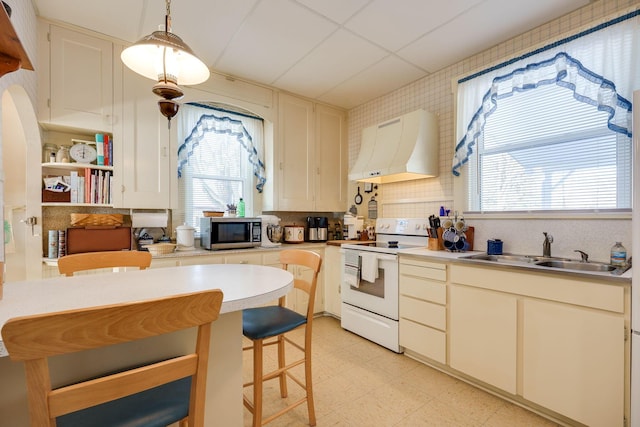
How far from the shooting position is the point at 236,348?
1236 millimetres

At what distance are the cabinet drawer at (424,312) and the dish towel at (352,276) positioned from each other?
505mm

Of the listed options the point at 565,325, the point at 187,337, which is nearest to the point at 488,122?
the point at 565,325

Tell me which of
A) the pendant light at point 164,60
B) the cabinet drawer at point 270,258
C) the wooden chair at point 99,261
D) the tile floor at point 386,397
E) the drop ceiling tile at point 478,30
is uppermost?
the drop ceiling tile at point 478,30

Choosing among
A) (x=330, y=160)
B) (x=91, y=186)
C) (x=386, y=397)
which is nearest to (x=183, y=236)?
(x=91, y=186)

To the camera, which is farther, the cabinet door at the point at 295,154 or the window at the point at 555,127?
the cabinet door at the point at 295,154

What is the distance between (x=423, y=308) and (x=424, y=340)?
0.85ft

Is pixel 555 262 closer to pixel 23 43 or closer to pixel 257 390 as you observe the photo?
pixel 257 390

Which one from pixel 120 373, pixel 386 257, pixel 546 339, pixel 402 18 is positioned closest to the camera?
pixel 120 373

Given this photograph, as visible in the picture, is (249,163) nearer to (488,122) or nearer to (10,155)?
(10,155)

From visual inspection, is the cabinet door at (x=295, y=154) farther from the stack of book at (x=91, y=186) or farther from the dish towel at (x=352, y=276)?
the stack of book at (x=91, y=186)

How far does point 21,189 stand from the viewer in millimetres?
2557

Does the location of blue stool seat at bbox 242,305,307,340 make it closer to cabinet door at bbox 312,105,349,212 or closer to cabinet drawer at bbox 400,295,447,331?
cabinet drawer at bbox 400,295,447,331

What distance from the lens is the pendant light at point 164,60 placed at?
4.24 feet

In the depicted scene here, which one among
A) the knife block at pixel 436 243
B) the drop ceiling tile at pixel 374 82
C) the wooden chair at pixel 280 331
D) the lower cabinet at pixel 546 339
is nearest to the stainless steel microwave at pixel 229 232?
the wooden chair at pixel 280 331
